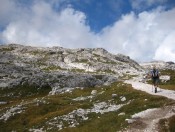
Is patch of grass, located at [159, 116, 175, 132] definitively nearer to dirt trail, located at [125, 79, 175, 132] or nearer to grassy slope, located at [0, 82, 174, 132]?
dirt trail, located at [125, 79, 175, 132]

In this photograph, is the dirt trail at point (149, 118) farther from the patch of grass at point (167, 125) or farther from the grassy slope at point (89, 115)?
the grassy slope at point (89, 115)

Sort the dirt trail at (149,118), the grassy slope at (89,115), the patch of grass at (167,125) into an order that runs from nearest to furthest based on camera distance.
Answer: the patch of grass at (167,125) < the dirt trail at (149,118) < the grassy slope at (89,115)

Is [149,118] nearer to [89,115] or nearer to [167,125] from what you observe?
[167,125]

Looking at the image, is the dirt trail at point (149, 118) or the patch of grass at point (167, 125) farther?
the dirt trail at point (149, 118)

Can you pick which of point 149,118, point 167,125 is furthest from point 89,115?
point 167,125

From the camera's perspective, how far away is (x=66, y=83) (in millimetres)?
101312

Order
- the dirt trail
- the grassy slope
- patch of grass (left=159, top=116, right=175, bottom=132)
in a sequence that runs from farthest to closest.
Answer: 1. the grassy slope
2. the dirt trail
3. patch of grass (left=159, top=116, right=175, bottom=132)

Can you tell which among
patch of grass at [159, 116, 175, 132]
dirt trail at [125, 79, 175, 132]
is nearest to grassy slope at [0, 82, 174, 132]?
dirt trail at [125, 79, 175, 132]

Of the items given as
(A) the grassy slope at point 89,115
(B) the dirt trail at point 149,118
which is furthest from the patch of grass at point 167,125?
(A) the grassy slope at point 89,115

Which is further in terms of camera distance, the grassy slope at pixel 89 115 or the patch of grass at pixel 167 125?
the grassy slope at pixel 89 115

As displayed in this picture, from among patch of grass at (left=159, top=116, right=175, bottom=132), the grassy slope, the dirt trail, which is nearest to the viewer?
patch of grass at (left=159, top=116, right=175, bottom=132)

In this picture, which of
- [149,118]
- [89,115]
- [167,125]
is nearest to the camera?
[167,125]

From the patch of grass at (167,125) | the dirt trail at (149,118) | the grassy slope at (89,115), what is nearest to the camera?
the patch of grass at (167,125)

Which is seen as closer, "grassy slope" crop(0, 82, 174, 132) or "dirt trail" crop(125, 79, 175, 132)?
"dirt trail" crop(125, 79, 175, 132)
